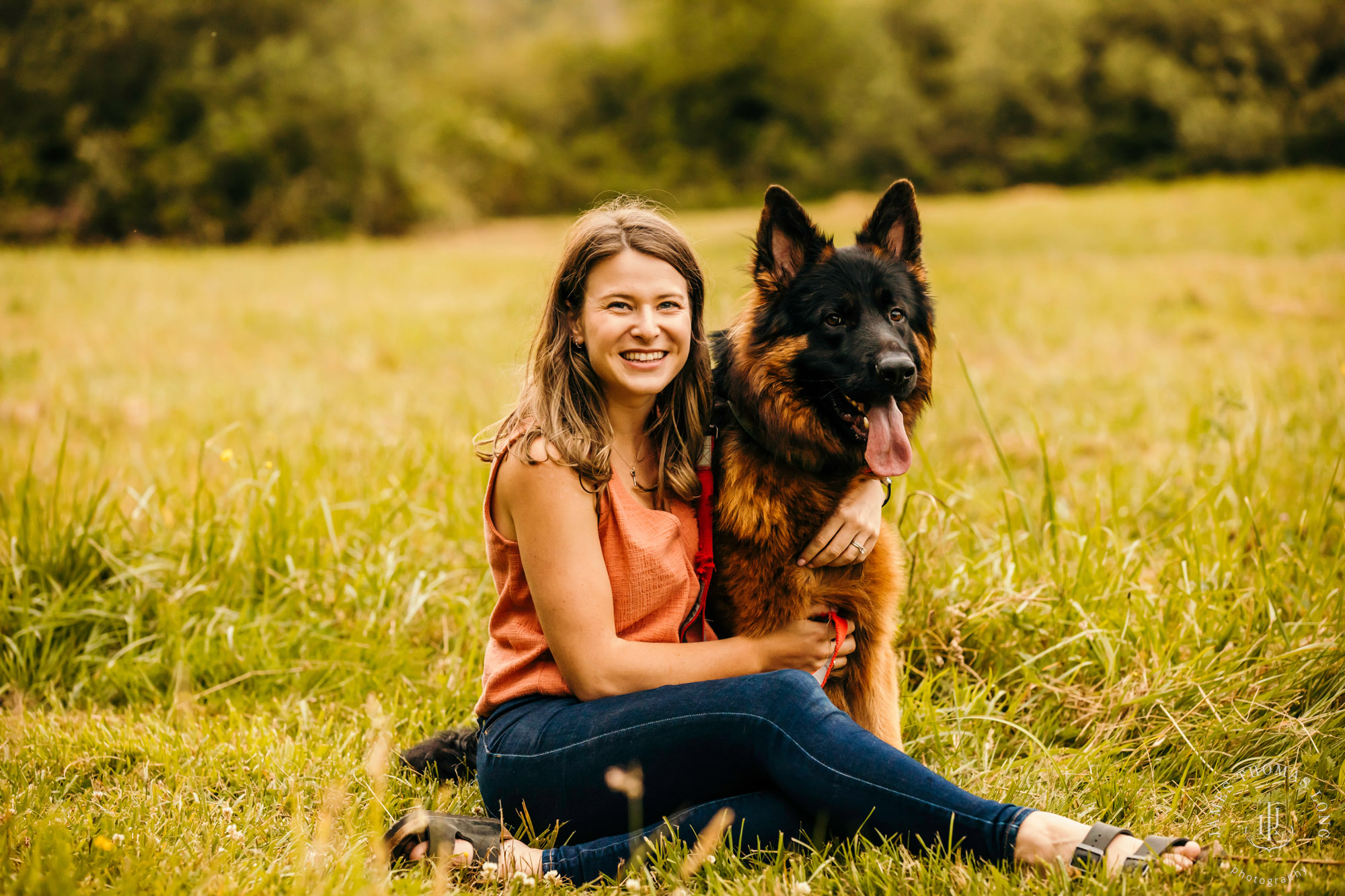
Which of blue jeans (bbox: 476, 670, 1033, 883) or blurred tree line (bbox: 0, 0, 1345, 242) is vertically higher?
blurred tree line (bbox: 0, 0, 1345, 242)

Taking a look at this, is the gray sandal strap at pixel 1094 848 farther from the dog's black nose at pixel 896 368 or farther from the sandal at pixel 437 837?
the sandal at pixel 437 837

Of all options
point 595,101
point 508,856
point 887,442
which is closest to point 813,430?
point 887,442

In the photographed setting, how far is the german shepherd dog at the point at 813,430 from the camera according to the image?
2.40 meters

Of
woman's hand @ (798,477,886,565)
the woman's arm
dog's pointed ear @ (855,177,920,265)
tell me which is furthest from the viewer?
dog's pointed ear @ (855,177,920,265)

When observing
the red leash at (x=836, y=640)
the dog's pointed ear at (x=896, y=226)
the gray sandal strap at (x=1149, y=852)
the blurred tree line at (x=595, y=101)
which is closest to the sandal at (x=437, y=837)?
the red leash at (x=836, y=640)

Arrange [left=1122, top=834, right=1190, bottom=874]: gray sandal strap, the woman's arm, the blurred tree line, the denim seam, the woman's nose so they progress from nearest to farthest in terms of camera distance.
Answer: [left=1122, top=834, right=1190, bottom=874]: gray sandal strap → the denim seam → the woman's arm → the woman's nose → the blurred tree line

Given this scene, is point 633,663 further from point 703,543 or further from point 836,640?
point 836,640

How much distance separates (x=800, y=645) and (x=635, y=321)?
963mm

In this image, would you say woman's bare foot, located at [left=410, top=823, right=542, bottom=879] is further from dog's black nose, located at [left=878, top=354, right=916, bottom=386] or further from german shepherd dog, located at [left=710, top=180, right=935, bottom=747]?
dog's black nose, located at [left=878, top=354, right=916, bottom=386]

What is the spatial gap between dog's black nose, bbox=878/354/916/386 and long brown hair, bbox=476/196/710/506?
1.77 ft

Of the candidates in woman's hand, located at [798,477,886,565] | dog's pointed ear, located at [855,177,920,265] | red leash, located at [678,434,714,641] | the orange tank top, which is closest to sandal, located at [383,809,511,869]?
the orange tank top

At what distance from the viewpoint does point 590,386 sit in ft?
7.73

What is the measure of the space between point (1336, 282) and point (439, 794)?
1034 centimetres

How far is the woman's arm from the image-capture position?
214cm
